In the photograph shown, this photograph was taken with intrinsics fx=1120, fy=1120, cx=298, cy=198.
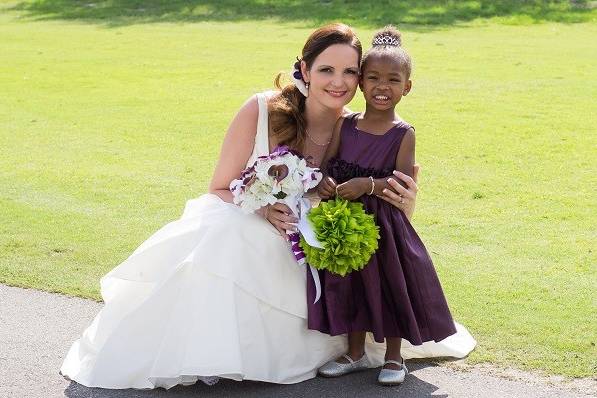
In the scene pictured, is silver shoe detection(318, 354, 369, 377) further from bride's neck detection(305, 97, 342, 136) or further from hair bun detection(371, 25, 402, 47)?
hair bun detection(371, 25, 402, 47)

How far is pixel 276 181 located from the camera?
5484mm

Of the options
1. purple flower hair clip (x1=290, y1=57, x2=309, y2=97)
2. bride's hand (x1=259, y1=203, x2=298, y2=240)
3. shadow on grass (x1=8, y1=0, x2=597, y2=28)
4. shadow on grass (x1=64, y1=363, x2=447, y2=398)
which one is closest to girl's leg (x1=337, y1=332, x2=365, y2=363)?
shadow on grass (x1=64, y1=363, x2=447, y2=398)

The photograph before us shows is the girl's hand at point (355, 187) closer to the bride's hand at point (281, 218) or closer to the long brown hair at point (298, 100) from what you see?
the bride's hand at point (281, 218)

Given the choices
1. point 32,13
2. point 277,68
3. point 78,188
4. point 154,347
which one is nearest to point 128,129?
point 78,188

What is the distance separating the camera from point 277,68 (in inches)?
724

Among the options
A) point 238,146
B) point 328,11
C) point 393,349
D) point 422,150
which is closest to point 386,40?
point 238,146

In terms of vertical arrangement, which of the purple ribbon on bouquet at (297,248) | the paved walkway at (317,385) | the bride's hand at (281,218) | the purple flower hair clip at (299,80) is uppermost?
the purple flower hair clip at (299,80)

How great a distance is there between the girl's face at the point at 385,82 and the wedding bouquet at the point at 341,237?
525 mm

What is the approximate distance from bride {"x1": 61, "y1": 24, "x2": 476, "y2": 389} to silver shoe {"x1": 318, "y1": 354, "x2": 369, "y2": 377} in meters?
0.05

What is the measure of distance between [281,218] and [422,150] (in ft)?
22.1

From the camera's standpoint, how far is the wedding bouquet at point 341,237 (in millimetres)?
5246

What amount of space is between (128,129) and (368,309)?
8.77 metres

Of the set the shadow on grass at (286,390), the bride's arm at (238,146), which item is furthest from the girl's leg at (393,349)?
the bride's arm at (238,146)

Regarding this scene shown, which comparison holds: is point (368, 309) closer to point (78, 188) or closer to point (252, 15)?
point (78, 188)
